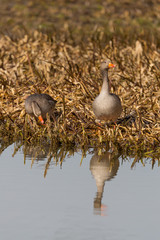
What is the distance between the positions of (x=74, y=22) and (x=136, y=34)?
570 centimetres

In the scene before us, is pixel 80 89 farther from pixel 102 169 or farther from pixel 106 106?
pixel 102 169

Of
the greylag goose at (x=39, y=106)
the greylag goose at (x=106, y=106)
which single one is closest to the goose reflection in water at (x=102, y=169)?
the greylag goose at (x=106, y=106)

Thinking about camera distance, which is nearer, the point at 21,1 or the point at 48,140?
the point at 48,140

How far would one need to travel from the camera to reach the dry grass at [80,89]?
11.6 metres

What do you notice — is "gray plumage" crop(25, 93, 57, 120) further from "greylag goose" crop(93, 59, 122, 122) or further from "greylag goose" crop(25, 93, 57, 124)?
"greylag goose" crop(93, 59, 122, 122)

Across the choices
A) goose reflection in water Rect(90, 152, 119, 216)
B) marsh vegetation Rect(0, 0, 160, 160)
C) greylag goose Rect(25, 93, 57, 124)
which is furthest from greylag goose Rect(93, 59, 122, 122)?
greylag goose Rect(25, 93, 57, 124)

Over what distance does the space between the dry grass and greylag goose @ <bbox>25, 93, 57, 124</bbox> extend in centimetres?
20

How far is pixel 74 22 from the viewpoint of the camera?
984 inches

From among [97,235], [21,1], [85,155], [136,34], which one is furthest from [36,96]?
[21,1]

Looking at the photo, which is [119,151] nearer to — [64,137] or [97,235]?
[64,137]

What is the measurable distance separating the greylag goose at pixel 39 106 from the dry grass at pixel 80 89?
0.65 ft

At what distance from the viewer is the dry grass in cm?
1156

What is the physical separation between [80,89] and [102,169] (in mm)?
3645

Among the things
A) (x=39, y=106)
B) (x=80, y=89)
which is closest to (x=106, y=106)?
(x=39, y=106)
